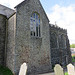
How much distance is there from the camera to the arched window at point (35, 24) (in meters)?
12.5

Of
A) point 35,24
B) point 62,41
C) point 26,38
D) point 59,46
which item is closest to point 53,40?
point 59,46

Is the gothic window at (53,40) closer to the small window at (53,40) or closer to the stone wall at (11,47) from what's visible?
the small window at (53,40)

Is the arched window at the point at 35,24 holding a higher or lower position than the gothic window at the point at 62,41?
higher

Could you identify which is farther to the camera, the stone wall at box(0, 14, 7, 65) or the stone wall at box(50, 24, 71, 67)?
the stone wall at box(50, 24, 71, 67)

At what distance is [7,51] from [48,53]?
6.19 m

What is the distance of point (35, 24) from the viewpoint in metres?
13.0

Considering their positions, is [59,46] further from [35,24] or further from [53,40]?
[35,24]

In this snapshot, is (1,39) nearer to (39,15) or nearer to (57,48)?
(39,15)

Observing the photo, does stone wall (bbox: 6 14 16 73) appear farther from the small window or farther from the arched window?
the small window

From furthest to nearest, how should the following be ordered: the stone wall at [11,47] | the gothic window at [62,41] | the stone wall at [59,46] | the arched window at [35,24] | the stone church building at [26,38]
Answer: the gothic window at [62,41]
the stone wall at [59,46]
the arched window at [35,24]
the stone church building at [26,38]
the stone wall at [11,47]

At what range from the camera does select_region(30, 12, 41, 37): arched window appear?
12.5 meters

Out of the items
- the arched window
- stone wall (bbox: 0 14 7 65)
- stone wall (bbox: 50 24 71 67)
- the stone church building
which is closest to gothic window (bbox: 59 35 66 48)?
stone wall (bbox: 50 24 71 67)

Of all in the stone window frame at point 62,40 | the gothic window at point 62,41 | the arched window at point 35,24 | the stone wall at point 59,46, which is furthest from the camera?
the stone window frame at point 62,40

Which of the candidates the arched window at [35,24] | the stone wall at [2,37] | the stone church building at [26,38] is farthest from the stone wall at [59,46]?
the stone wall at [2,37]
